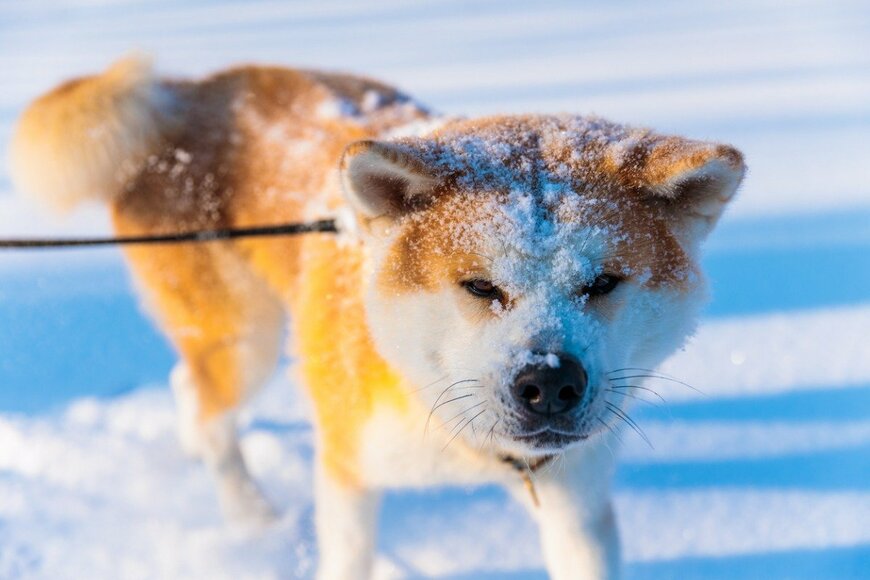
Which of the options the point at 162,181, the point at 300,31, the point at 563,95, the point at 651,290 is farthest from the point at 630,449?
the point at 300,31

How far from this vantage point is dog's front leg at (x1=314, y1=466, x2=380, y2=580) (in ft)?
6.37

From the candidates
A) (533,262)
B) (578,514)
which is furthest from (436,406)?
(578,514)

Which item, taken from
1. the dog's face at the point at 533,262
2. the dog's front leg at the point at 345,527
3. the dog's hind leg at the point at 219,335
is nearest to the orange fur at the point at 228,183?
the dog's hind leg at the point at 219,335

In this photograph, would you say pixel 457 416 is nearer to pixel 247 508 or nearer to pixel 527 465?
pixel 527 465

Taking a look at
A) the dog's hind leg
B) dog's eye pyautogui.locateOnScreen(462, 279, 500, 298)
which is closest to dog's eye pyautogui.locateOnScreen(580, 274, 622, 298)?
dog's eye pyautogui.locateOnScreen(462, 279, 500, 298)

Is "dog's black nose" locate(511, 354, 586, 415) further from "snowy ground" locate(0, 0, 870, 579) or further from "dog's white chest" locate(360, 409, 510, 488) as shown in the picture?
"snowy ground" locate(0, 0, 870, 579)

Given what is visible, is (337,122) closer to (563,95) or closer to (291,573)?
(291,573)

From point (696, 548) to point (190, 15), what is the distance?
318 inches

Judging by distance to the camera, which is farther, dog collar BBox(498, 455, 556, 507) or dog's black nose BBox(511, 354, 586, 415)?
dog collar BBox(498, 455, 556, 507)

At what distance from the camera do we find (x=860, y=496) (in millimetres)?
A: 2373

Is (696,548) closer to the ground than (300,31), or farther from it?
closer to the ground

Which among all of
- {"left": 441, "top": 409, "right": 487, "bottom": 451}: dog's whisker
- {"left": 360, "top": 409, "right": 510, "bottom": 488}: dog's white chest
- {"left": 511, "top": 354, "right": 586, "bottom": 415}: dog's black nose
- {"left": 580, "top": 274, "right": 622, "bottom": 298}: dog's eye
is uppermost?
{"left": 580, "top": 274, "right": 622, "bottom": 298}: dog's eye

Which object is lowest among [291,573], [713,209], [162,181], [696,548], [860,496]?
[291,573]

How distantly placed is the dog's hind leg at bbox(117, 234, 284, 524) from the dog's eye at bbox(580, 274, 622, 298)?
138cm
